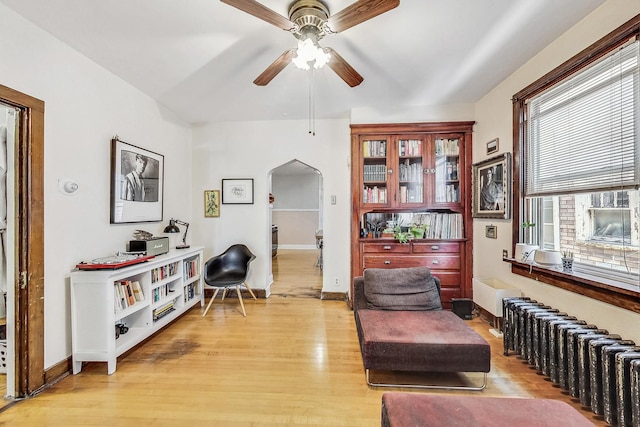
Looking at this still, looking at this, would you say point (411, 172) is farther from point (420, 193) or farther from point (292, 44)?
point (292, 44)

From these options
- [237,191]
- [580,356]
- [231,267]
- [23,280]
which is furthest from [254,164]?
[580,356]

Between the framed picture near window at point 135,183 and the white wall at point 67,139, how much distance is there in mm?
71

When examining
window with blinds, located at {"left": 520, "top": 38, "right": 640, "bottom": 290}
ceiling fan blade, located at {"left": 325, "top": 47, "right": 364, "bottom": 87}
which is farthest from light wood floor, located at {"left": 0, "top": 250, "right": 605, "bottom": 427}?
ceiling fan blade, located at {"left": 325, "top": 47, "right": 364, "bottom": 87}

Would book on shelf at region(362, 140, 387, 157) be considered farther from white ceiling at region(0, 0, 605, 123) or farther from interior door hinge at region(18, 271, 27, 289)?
interior door hinge at region(18, 271, 27, 289)

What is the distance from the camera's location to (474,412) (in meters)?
1.27

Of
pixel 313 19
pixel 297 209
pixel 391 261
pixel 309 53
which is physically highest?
pixel 313 19

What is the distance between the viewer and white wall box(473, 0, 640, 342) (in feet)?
5.81

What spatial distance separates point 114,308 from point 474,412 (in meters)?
2.65

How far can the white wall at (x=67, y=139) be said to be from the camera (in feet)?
6.39

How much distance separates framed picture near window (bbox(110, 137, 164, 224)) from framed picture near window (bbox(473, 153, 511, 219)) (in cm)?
397

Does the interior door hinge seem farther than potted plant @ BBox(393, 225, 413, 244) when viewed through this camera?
No

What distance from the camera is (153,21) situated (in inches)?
76.5

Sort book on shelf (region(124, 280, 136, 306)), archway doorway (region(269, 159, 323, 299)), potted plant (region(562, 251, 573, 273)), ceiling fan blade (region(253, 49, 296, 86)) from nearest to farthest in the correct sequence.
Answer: ceiling fan blade (region(253, 49, 296, 86))
potted plant (region(562, 251, 573, 273))
book on shelf (region(124, 280, 136, 306))
archway doorway (region(269, 159, 323, 299))

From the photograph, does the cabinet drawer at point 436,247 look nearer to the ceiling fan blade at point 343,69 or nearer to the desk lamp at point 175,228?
the ceiling fan blade at point 343,69
